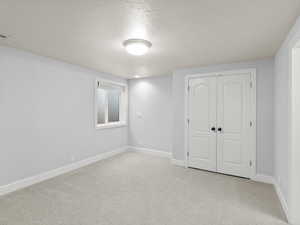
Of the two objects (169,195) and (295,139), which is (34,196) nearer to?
(169,195)

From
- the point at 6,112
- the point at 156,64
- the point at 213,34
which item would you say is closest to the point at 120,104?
the point at 156,64

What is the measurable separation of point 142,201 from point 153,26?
8.12ft

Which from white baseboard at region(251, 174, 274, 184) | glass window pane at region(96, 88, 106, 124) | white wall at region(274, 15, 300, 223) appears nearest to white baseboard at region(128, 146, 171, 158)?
glass window pane at region(96, 88, 106, 124)

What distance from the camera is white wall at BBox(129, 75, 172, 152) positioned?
4938mm

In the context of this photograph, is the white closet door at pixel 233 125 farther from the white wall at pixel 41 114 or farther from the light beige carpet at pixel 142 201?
the white wall at pixel 41 114

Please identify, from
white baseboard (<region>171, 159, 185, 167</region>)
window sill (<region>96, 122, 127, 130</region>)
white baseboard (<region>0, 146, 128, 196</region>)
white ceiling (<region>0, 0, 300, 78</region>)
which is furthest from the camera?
window sill (<region>96, 122, 127, 130</region>)

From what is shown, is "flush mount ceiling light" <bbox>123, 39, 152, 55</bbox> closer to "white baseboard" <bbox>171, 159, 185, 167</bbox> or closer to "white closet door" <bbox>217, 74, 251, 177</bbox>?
"white closet door" <bbox>217, 74, 251, 177</bbox>

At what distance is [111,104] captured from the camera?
5.34 m

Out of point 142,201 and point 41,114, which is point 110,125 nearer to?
point 41,114

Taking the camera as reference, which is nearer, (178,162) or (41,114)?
(41,114)

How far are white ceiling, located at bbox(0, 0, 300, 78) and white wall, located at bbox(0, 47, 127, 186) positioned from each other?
363mm

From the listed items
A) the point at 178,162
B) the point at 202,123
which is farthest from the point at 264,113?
the point at 178,162

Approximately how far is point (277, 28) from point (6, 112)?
4.12 metres

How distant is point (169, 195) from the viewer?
8.89 ft
